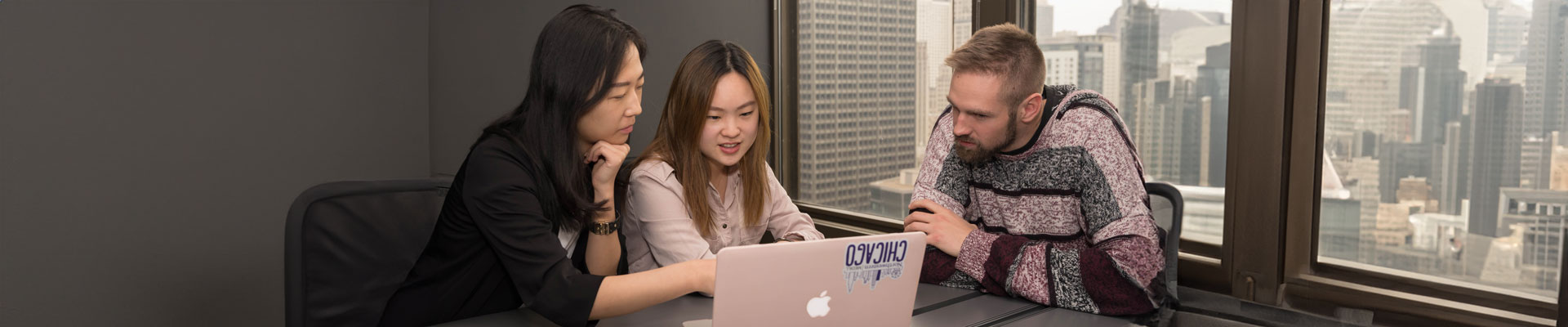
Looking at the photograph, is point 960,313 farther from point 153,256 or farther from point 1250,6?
point 153,256

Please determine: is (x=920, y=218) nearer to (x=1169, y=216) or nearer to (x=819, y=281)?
(x=1169, y=216)

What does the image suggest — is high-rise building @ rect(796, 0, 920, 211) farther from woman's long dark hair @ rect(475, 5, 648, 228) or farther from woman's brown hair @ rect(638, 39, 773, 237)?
woman's long dark hair @ rect(475, 5, 648, 228)

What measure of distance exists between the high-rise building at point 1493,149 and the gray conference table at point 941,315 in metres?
0.81

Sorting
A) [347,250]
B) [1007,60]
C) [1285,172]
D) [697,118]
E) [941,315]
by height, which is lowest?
[941,315]

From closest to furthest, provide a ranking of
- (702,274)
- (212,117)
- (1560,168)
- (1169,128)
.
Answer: (702,274) < (1560,168) < (1169,128) < (212,117)

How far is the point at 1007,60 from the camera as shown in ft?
5.39

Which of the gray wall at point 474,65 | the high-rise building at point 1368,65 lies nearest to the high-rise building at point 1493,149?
the high-rise building at point 1368,65

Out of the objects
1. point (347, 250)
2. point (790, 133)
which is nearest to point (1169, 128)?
point (790, 133)

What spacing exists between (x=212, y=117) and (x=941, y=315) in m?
2.80

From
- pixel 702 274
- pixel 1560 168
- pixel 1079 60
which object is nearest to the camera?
pixel 702 274

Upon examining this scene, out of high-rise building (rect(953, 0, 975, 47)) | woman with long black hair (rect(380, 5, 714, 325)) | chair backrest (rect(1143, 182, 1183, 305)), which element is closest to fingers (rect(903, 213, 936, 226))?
chair backrest (rect(1143, 182, 1183, 305))

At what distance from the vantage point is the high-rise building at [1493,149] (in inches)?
65.4

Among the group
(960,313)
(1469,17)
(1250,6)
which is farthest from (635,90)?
(1469,17)

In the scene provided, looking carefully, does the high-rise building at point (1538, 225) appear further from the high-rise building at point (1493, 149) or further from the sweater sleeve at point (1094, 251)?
the sweater sleeve at point (1094, 251)
